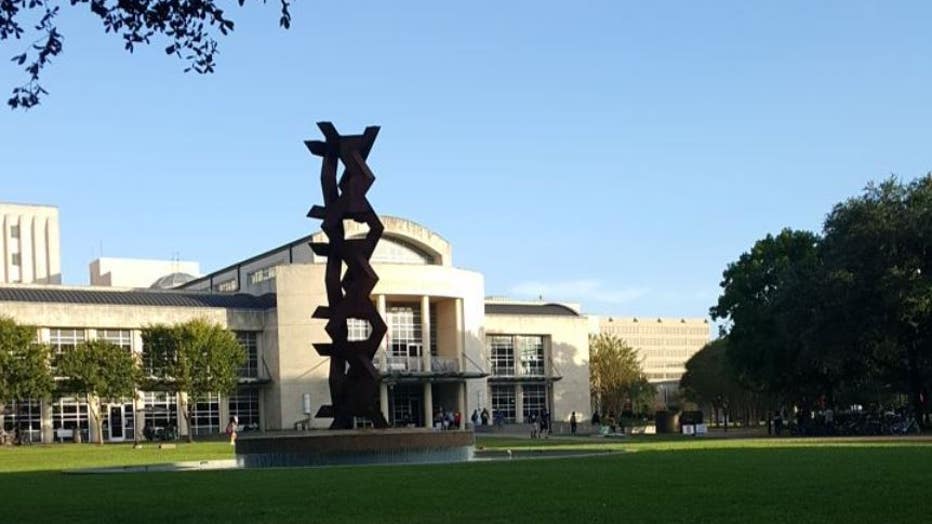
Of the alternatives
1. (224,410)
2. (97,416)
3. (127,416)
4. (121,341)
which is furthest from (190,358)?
(224,410)

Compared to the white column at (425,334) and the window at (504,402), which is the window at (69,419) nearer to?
the white column at (425,334)

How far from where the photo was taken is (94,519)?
15.8 metres

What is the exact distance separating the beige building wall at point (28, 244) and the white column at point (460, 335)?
5547 centimetres

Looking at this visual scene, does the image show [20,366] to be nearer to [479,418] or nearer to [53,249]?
[479,418]

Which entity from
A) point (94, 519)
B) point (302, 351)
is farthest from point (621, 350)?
point (94, 519)

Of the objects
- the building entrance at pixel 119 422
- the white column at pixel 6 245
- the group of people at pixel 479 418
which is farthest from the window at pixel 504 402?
the white column at pixel 6 245

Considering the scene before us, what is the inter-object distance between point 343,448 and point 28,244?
9978 centimetres

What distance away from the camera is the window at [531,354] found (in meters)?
90.2

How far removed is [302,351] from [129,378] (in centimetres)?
1228

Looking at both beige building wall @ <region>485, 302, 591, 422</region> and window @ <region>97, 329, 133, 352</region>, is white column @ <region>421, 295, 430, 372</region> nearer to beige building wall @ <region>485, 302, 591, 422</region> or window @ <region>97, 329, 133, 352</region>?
beige building wall @ <region>485, 302, 591, 422</region>

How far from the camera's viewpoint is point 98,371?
A: 6662cm

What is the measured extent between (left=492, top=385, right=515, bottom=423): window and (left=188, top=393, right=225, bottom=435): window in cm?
1960

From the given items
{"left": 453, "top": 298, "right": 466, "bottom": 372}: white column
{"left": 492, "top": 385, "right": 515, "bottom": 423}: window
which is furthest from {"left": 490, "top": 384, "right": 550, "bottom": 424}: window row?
{"left": 453, "top": 298, "right": 466, "bottom": 372}: white column

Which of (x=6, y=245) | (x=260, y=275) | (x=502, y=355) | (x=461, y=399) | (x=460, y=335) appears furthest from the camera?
(x=6, y=245)
